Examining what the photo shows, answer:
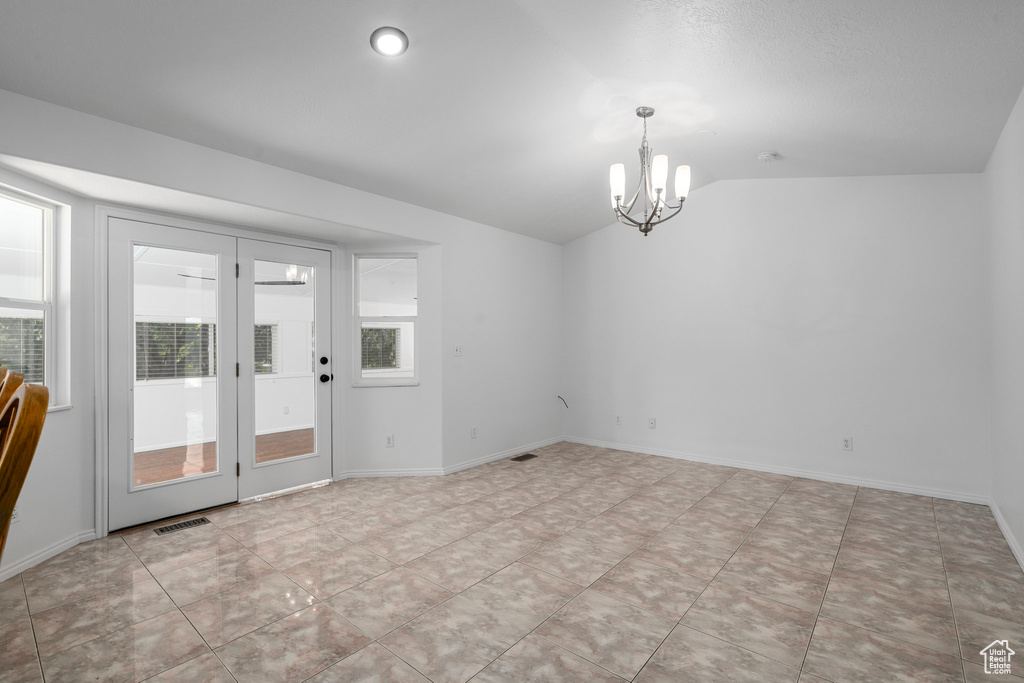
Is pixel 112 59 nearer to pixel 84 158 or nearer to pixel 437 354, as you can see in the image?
pixel 84 158

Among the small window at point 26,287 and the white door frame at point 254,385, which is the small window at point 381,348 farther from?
the small window at point 26,287

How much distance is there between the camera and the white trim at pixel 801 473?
405 centimetres

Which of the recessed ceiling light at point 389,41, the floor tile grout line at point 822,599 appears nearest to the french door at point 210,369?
the recessed ceiling light at point 389,41

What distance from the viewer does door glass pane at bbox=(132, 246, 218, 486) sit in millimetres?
3486

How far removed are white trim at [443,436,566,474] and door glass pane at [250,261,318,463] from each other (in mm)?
1308

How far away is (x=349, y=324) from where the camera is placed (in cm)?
466

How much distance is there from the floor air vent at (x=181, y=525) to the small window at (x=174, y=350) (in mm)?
998

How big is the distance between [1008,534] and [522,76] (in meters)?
4.06

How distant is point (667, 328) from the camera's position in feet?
18.1

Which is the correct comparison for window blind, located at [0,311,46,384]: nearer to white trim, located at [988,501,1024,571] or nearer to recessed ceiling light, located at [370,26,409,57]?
recessed ceiling light, located at [370,26,409,57]

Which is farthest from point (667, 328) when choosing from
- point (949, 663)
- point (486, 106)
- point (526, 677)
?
point (526, 677)

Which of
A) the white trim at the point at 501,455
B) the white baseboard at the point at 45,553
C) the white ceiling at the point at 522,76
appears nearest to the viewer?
the white ceiling at the point at 522,76

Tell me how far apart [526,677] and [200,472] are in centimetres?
298

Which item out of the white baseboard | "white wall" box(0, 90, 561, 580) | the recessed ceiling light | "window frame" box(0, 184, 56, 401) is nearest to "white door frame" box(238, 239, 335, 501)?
"white wall" box(0, 90, 561, 580)
